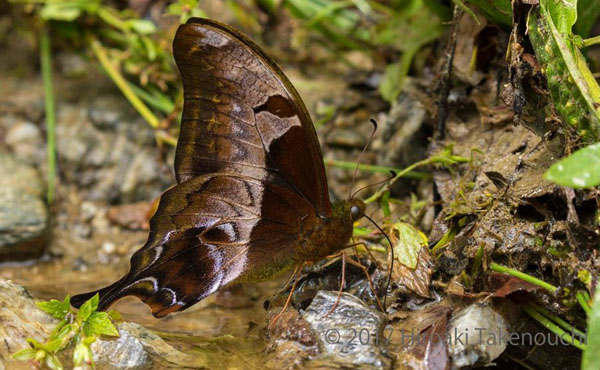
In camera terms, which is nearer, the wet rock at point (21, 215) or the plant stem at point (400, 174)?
the plant stem at point (400, 174)

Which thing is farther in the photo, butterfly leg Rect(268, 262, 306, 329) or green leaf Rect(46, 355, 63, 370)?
butterfly leg Rect(268, 262, 306, 329)

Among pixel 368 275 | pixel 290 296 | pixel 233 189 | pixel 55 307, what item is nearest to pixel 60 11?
pixel 233 189

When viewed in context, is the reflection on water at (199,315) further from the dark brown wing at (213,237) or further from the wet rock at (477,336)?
the wet rock at (477,336)

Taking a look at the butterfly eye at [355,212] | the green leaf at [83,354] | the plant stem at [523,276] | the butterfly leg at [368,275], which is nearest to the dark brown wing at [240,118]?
the butterfly eye at [355,212]

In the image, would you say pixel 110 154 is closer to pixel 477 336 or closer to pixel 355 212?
pixel 355 212

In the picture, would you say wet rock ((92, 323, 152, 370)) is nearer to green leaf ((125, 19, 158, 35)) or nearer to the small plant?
the small plant

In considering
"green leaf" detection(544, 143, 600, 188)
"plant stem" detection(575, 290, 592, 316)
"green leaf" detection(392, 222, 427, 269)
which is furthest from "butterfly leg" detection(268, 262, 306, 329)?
"green leaf" detection(544, 143, 600, 188)
